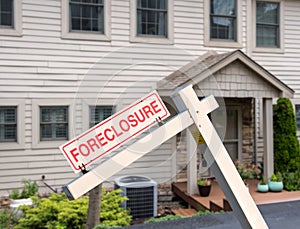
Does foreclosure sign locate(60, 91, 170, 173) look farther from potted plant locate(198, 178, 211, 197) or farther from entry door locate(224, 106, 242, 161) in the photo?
entry door locate(224, 106, 242, 161)

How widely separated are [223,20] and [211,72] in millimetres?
6747

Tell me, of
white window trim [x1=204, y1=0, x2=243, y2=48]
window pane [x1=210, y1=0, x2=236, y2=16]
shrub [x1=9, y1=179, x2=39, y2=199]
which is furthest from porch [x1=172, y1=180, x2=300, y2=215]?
window pane [x1=210, y1=0, x2=236, y2=16]

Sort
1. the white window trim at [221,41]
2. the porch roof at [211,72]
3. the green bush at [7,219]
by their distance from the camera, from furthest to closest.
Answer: the white window trim at [221,41] < the green bush at [7,219] < the porch roof at [211,72]

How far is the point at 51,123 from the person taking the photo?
6.66 m

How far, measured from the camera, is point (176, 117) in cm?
139

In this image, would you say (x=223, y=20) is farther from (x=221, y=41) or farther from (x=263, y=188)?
(x=263, y=188)

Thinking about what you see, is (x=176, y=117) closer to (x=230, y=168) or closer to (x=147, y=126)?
(x=147, y=126)

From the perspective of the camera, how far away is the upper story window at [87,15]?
22.6ft

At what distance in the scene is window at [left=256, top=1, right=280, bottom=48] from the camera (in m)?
8.49

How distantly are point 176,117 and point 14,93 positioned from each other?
19.3 ft

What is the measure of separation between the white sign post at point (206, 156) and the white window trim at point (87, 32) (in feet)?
19.3

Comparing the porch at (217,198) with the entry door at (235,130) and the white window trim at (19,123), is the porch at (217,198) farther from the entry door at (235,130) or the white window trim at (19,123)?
the white window trim at (19,123)

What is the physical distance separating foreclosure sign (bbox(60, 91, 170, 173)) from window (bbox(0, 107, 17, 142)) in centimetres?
589

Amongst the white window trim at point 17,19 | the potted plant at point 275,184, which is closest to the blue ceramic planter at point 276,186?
the potted plant at point 275,184
